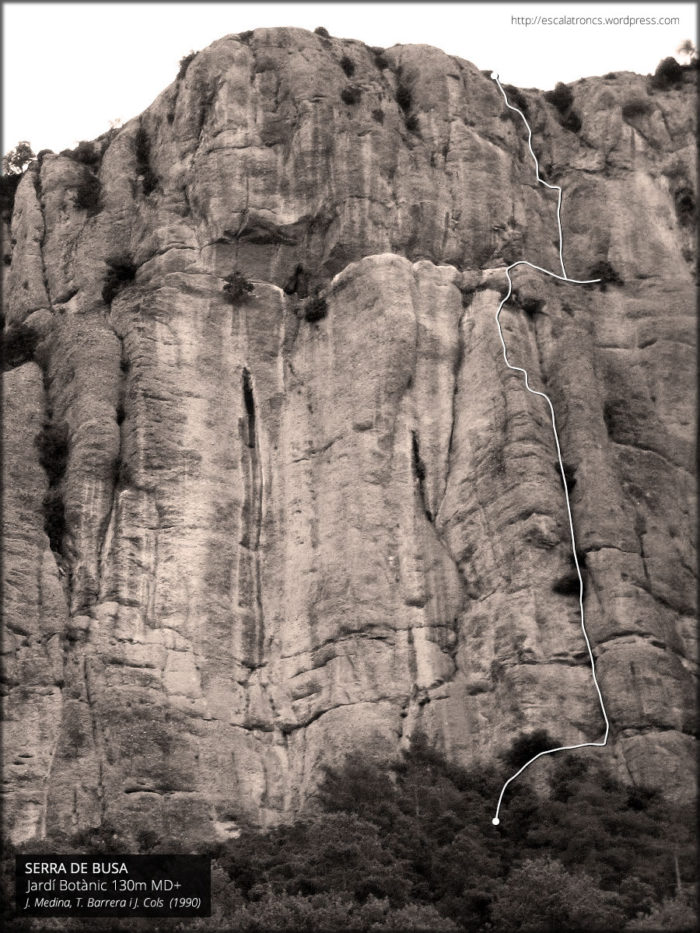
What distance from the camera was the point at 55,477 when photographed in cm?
5016

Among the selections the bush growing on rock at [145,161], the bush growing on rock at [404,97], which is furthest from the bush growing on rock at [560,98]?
the bush growing on rock at [145,161]

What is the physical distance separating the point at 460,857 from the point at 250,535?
39.5 ft

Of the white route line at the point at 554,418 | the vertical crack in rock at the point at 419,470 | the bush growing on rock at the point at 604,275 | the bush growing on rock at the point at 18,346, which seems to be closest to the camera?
the white route line at the point at 554,418

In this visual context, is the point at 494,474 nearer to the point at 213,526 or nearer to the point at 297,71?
the point at 213,526

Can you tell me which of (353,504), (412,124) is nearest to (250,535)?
(353,504)

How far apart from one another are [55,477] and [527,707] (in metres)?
14.2

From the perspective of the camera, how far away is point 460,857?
41.4 m

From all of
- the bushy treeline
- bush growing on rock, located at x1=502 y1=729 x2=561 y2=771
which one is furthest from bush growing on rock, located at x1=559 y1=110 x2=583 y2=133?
the bushy treeline

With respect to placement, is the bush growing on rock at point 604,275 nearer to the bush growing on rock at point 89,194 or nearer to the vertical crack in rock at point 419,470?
the vertical crack in rock at point 419,470

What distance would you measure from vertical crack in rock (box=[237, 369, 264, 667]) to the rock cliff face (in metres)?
0.07

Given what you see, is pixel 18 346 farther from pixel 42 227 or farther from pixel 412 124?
pixel 412 124

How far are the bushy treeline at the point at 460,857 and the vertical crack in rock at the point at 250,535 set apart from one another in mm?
5434

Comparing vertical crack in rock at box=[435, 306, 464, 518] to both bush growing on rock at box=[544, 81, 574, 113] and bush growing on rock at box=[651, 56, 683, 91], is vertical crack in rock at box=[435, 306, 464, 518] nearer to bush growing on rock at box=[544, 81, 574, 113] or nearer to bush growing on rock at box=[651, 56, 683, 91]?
bush growing on rock at box=[544, 81, 574, 113]

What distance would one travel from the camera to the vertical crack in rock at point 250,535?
48.5 meters
